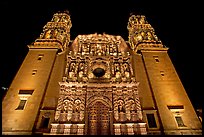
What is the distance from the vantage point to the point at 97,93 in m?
24.1

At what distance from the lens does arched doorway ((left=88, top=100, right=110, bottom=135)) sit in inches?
862

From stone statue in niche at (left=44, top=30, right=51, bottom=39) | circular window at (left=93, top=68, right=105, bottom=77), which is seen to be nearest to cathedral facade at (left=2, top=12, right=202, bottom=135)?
circular window at (left=93, top=68, right=105, bottom=77)

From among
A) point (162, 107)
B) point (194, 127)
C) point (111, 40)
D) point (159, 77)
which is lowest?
point (194, 127)

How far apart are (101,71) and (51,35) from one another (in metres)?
10.6

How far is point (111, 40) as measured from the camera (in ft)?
106

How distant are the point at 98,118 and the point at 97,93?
2491 millimetres

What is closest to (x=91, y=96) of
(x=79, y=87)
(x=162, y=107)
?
(x=79, y=87)

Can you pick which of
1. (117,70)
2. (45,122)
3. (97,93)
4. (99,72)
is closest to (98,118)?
(97,93)

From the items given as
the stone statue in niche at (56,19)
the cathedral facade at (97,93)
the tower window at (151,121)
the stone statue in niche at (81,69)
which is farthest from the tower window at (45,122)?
the stone statue in niche at (56,19)

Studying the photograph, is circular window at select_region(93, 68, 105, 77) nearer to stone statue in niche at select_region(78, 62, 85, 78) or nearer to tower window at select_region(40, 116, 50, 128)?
stone statue in niche at select_region(78, 62, 85, 78)

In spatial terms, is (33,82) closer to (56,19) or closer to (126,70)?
(126,70)

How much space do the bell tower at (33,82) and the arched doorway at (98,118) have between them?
3.82 m

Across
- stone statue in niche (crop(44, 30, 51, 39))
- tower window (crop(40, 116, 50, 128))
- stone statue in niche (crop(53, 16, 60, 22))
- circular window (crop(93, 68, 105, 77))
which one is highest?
stone statue in niche (crop(53, 16, 60, 22))

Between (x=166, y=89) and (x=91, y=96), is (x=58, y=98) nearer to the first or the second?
(x=91, y=96)
